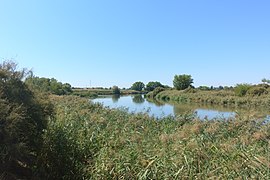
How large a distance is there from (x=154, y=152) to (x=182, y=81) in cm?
5341

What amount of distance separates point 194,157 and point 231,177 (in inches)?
37.0

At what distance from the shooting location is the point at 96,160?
18.4ft

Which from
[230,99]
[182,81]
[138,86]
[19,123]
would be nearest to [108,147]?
[19,123]

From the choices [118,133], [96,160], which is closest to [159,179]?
[96,160]

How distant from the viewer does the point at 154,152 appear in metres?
5.43

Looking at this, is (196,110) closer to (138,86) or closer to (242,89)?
(242,89)

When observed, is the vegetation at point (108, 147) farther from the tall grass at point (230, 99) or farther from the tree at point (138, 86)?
the tree at point (138, 86)

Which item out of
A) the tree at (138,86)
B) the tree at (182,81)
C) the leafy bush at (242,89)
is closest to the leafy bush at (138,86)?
the tree at (138,86)

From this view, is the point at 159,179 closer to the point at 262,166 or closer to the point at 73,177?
the point at 262,166

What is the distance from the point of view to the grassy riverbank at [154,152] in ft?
14.9

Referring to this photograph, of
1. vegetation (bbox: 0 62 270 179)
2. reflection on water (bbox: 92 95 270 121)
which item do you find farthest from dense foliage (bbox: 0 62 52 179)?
reflection on water (bbox: 92 95 270 121)

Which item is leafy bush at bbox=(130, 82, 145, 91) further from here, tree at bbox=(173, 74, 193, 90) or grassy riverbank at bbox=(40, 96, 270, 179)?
grassy riverbank at bbox=(40, 96, 270, 179)

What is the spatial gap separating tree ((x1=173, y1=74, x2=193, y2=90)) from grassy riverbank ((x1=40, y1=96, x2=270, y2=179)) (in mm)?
49821

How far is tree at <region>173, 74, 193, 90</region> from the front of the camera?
57.5 metres
